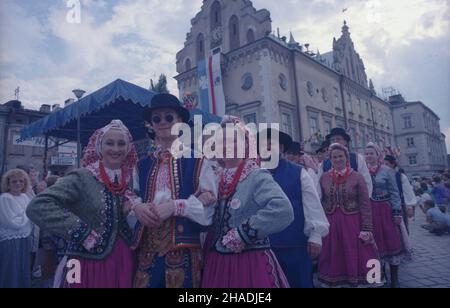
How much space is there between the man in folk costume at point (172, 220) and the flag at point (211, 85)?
15.2 metres

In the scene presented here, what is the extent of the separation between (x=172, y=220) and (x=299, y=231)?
58.5 inches

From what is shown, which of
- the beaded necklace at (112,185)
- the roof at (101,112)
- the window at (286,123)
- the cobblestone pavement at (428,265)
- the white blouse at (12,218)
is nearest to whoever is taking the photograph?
the beaded necklace at (112,185)

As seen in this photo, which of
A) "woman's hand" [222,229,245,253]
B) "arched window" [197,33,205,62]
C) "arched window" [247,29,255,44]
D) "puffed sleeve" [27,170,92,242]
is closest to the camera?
"puffed sleeve" [27,170,92,242]

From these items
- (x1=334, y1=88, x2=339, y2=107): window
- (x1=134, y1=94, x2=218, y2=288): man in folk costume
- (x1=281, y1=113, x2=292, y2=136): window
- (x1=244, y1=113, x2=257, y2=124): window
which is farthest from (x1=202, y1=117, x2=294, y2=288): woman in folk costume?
(x1=334, y1=88, x2=339, y2=107): window

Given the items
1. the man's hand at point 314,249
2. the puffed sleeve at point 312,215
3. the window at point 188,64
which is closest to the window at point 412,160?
the window at point 188,64

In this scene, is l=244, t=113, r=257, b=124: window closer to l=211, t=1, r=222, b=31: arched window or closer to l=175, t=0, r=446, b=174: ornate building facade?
l=175, t=0, r=446, b=174: ornate building facade

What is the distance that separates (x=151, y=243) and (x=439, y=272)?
4.57 m

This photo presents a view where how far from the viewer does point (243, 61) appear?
1861 cm

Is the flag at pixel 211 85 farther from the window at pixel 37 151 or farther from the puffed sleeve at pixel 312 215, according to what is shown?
the window at pixel 37 151

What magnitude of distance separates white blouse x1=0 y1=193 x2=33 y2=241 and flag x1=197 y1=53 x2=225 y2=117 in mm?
13611

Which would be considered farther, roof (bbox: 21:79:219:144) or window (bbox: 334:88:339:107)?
window (bbox: 334:88:339:107)

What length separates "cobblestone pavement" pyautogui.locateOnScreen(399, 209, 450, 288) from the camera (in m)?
4.00

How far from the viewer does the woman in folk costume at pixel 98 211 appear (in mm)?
1908

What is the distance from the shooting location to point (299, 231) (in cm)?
298
